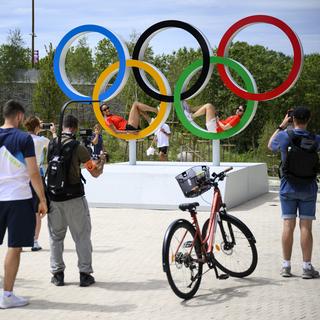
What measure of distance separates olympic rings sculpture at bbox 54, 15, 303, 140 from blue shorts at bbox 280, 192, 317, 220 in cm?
730

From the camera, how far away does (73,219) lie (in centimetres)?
744

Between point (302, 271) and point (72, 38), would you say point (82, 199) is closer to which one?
point (302, 271)

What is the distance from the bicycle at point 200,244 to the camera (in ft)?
22.4

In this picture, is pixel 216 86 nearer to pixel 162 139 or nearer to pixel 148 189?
pixel 162 139

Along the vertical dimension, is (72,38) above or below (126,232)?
above

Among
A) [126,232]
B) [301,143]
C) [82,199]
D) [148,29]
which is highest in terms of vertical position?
[148,29]

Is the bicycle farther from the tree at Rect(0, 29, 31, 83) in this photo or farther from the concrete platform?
the tree at Rect(0, 29, 31, 83)

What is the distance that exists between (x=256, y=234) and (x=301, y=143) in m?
3.41

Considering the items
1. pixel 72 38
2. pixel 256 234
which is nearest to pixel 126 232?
pixel 256 234

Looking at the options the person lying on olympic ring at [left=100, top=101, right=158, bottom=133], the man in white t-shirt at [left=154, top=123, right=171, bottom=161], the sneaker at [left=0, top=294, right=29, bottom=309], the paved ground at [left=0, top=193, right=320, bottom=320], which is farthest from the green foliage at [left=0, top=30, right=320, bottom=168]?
the sneaker at [left=0, top=294, right=29, bottom=309]

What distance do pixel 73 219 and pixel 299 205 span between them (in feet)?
8.14

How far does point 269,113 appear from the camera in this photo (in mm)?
44656

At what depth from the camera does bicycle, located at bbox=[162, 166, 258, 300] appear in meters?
6.84

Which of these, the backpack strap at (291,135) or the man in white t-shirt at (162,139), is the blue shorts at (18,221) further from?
the man in white t-shirt at (162,139)
